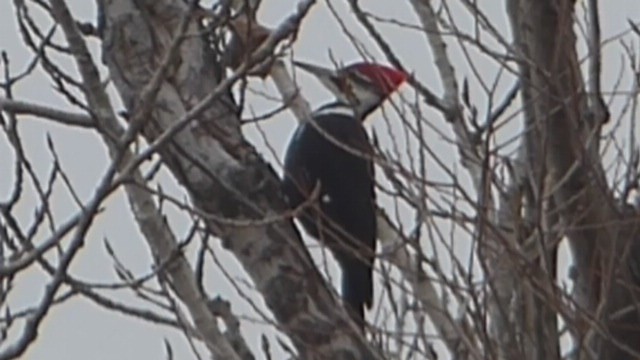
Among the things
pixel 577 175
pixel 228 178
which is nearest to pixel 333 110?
pixel 228 178

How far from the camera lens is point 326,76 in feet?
12.7

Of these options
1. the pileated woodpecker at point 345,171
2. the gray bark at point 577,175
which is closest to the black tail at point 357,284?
the pileated woodpecker at point 345,171

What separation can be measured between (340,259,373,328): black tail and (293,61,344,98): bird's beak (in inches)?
16.9

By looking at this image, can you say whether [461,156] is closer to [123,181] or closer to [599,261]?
[599,261]

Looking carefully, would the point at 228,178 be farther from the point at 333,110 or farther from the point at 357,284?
the point at 333,110

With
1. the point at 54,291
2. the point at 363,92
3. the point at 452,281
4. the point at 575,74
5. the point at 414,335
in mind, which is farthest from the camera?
the point at 363,92

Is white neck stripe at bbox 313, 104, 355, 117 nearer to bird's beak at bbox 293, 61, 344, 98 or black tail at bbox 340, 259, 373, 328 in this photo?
bird's beak at bbox 293, 61, 344, 98

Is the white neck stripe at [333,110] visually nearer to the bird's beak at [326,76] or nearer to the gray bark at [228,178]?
the bird's beak at [326,76]

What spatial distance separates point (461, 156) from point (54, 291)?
4.42 ft

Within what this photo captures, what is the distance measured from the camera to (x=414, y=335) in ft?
10.5

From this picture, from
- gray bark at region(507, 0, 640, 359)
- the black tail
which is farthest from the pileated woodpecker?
gray bark at region(507, 0, 640, 359)

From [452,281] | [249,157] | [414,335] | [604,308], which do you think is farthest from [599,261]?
[249,157]

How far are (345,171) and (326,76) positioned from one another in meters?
0.77

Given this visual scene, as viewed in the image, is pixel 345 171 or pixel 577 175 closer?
pixel 577 175
